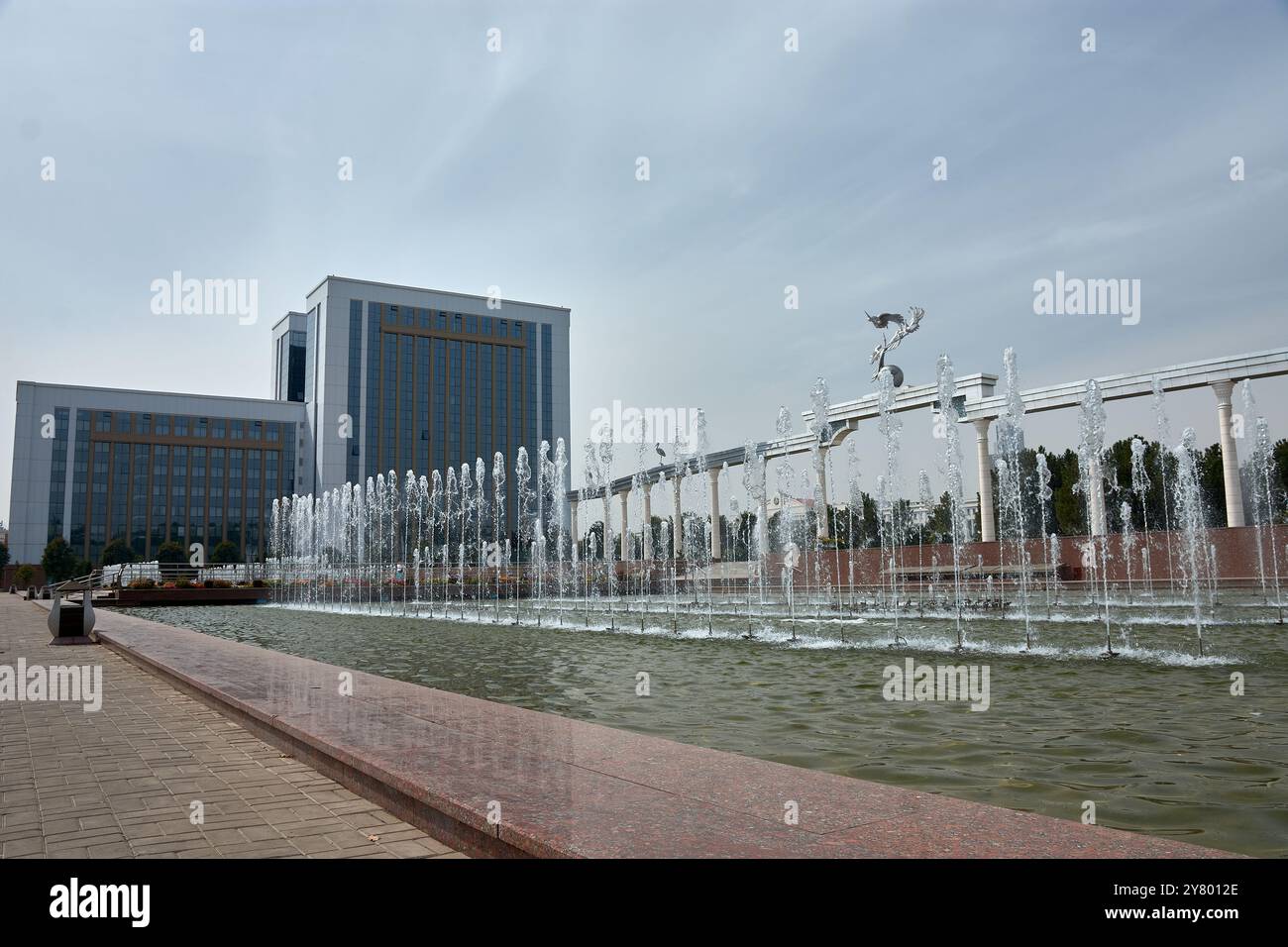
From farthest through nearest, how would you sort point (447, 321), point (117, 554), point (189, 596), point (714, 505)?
point (447, 321) → point (117, 554) → point (714, 505) → point (189, 596)

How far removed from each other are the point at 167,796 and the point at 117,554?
80.0 meters

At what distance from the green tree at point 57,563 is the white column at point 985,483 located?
63.8m

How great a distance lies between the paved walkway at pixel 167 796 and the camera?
12.2ft

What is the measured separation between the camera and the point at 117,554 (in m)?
73.0

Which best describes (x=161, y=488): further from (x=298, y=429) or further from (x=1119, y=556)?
(x=1119, y=556)

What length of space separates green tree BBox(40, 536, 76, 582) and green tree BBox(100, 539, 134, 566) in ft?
13.8

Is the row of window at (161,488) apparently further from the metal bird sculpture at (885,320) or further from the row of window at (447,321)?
the metal bird sculpture at (885,320)

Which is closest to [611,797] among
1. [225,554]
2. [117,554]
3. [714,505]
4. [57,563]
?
[714,505]

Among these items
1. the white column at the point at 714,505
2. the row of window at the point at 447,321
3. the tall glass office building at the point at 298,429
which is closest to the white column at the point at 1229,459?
the white column at the point at 714,505

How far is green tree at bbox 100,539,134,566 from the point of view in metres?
72.2

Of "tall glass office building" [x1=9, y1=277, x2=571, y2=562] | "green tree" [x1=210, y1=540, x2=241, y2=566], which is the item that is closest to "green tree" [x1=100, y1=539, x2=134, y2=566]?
"tall glass office building" [x1=9, y1=277, x2=571, y2=562]
